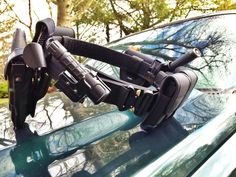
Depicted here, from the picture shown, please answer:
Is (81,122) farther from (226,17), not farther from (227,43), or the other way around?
(226,17)

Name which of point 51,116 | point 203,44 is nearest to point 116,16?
point 203,44

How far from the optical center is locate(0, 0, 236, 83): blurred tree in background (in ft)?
30.0

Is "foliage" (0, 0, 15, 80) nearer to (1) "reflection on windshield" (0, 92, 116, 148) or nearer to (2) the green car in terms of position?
(1) "reflection on windshield" (0, 92, 116, 148)

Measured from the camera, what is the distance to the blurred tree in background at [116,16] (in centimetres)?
913

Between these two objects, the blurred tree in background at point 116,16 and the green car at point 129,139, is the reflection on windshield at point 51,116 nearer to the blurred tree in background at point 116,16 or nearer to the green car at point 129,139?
the green car at point 129,139

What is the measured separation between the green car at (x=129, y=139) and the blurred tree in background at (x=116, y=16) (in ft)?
23.9

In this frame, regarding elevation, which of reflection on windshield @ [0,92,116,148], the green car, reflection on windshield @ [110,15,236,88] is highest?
reflection on windshield @ [110,15,236,88]

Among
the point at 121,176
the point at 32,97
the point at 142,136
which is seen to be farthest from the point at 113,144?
the point at 32,97

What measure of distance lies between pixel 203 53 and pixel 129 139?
3.23ft

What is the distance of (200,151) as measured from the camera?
106 cm

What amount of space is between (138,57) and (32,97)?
575mm

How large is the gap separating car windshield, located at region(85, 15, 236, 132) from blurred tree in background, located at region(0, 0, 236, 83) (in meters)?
6.55

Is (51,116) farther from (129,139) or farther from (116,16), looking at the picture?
(116,16)

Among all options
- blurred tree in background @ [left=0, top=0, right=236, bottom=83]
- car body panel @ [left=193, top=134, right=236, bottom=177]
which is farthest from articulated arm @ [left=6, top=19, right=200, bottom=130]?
blurred tree in background @ [left=0, top=0, right=236, bottom=83]
